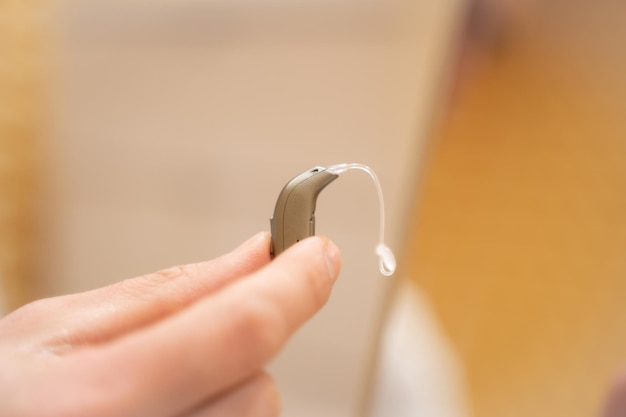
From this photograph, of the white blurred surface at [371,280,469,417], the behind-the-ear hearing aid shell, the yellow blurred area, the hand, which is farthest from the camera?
the yellow blurred area

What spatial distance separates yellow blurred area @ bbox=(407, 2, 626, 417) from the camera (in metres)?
0.95

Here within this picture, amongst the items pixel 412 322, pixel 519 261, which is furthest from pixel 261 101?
pixel 519 261

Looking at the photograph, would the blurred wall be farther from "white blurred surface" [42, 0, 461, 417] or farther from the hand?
the hand

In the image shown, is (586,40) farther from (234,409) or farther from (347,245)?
(234,409)

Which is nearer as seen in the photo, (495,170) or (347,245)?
(347,245)

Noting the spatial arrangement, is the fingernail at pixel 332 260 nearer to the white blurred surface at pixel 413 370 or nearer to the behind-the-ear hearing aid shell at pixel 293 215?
the behind-the-ear hearing aid shell at pixel 293 215

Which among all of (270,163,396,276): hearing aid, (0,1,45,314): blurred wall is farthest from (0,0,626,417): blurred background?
(270,163,396,276): hearing aid

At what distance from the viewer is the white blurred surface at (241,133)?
2.71ft

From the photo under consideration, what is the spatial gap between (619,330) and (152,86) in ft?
3.04

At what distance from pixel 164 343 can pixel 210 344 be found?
0.8 inches

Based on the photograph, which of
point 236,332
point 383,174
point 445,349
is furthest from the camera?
point 445,349

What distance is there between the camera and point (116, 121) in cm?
98

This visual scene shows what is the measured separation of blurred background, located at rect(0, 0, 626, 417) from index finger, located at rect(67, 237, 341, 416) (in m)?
0.58

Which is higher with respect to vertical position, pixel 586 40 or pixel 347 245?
pixel 586 40
